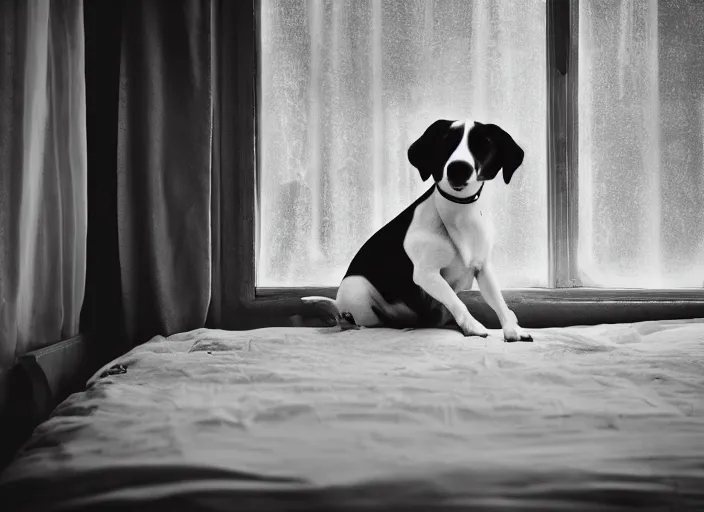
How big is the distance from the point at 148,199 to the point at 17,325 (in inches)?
22.2

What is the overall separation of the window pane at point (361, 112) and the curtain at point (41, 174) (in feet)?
2.16

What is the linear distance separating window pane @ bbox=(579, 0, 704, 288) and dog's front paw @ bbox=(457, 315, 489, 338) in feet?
2.59

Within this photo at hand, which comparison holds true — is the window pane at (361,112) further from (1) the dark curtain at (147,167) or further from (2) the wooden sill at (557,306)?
(1) the dark curtain at (147,167)

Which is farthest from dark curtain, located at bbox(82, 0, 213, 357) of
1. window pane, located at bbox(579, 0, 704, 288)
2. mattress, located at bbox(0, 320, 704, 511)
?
window pane, located at bbox(579, 0, 704, 288)

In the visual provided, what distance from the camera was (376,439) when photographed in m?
0.58

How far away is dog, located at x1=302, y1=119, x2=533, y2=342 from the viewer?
4.42ft

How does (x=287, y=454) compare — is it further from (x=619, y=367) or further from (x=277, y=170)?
(x=277, y=170)

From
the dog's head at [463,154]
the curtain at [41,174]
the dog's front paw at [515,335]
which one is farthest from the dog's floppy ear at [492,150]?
the curtain at [41,174]

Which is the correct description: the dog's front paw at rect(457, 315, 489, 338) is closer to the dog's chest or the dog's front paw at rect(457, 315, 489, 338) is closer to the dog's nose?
the dog's chest

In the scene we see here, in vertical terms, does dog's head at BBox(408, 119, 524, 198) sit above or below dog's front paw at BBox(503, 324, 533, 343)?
above

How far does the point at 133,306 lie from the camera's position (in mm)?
1559

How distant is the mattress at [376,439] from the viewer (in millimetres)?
485

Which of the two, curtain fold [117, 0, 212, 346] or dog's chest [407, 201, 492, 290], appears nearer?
dog's chest [407, 201, 492, 290]

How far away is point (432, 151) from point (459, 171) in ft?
0.40
